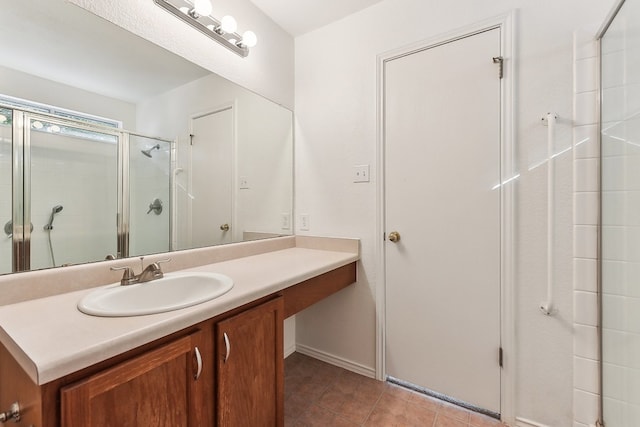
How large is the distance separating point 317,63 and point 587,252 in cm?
189

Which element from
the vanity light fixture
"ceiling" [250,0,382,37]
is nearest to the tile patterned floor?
the vanity light fixture

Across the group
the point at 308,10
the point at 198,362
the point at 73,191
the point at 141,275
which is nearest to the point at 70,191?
the point at 73,191

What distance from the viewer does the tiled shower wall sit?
1.23 metres

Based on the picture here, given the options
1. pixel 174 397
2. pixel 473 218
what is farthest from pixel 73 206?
pixel 473 218

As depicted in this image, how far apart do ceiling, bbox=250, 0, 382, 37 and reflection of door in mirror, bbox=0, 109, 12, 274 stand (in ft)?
4.79

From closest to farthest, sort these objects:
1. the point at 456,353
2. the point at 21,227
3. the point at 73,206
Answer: the point at 21,227, the point at 73,206, the point at 456,353

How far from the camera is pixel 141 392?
0.74 metres

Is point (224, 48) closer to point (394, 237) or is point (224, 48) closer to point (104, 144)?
point (104, 144)

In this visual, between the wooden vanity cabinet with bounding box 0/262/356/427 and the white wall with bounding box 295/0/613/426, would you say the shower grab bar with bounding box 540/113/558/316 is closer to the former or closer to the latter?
the white wall with bounding box 295/0/613/426

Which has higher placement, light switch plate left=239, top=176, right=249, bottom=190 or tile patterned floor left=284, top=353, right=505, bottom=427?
light switch plate left=239, top=176, right=249, bottom=190

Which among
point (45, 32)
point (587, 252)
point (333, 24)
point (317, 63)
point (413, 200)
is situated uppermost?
point (333, 24)

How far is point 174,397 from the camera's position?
816mm

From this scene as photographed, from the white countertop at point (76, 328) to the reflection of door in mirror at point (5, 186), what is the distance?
0.16 metres

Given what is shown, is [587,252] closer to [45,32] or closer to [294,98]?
[294,98]
